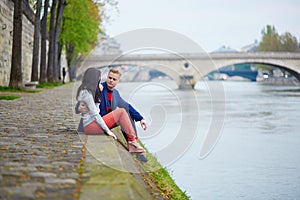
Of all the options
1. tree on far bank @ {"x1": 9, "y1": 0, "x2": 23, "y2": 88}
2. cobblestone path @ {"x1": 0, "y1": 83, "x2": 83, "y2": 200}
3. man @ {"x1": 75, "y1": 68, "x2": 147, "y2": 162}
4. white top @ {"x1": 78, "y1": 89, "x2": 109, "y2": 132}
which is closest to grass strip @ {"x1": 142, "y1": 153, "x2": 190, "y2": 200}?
man @ {"x1": 75, "y1": 68, "x2": 147, "y2": 162}

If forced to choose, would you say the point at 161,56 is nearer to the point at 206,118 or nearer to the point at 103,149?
the point at 206,118

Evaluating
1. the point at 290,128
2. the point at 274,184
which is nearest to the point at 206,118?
the point at 290,128

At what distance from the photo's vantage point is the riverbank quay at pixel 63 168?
142 inches

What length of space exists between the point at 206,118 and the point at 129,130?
13.5 meters

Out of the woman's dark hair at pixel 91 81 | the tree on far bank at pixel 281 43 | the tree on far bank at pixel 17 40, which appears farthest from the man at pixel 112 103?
the tree on far bank at pixel 281 43

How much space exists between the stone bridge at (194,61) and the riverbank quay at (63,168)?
52913 millimetres

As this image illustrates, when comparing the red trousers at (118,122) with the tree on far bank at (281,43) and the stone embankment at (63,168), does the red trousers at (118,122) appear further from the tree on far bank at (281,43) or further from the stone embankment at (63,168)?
the tree on far bank at (281,43)

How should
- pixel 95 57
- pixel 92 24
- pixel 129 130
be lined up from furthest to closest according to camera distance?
pixel 95 57 → pixel 92 24 → pixel 129 130

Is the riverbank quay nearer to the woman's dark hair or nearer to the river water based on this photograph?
the woman's dark hair

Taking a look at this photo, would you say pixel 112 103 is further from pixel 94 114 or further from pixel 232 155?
pixel 232 155

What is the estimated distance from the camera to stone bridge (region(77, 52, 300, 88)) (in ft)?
197

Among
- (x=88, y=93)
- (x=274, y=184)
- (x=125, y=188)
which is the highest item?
(x=88, y=93)

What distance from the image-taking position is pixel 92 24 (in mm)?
34906

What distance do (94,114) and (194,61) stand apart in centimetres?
5547
